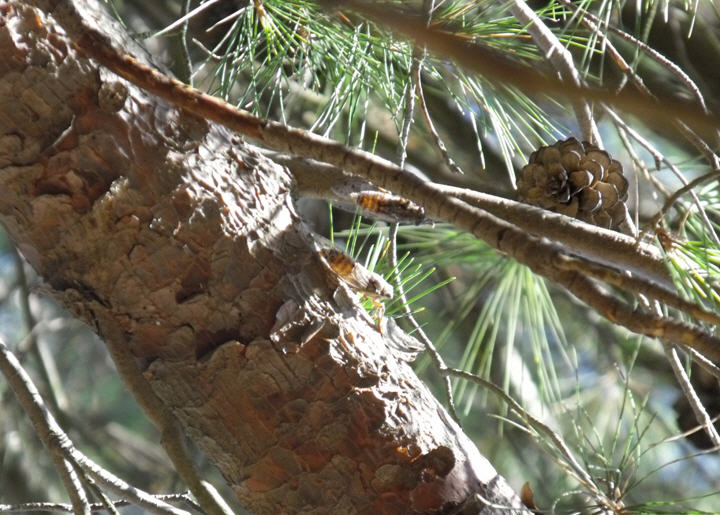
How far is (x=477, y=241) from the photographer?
91 centimetres

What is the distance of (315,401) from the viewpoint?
549mm

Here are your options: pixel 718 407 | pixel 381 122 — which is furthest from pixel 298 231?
pixel 381 122

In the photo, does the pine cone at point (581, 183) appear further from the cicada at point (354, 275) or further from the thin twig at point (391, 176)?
the thin twig at point (391, 176)

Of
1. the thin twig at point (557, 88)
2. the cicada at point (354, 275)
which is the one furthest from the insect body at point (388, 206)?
the thin twig at point (557, 88)

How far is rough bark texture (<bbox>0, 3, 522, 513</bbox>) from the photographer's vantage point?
536 mm

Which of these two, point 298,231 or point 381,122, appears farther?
point 381,122

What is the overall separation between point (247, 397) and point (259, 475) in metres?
0.05

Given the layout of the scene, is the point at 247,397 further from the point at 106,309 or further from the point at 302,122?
the point at 302,122

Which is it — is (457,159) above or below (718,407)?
above

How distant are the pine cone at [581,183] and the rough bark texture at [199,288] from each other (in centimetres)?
25

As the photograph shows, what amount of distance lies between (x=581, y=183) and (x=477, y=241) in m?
0.22

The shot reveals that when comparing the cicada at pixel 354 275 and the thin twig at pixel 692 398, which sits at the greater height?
the cicada at pixel 354 275

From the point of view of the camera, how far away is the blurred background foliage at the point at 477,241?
2.45 ft

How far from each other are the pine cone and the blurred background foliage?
0.03 m
